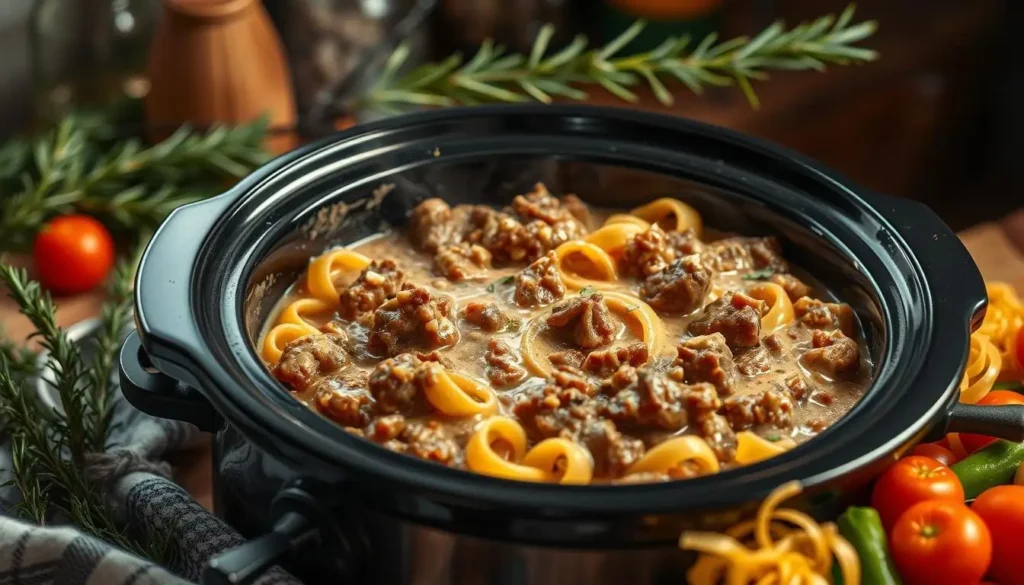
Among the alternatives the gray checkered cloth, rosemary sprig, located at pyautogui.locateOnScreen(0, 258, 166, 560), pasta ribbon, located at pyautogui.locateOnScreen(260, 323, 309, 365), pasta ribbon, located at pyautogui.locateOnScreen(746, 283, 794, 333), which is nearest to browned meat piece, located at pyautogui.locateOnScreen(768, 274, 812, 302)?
pasta ribbon, located at pyautogui.locateOnScreen(746, 283, 794, 333)

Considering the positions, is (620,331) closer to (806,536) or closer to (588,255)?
(588,255)

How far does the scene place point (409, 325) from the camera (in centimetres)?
312

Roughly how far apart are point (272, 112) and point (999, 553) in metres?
3.28

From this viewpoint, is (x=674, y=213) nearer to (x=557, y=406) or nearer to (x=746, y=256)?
(x=746, y=256)

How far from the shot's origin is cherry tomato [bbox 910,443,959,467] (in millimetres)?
2977

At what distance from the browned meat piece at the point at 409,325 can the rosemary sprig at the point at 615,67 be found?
1510 mm

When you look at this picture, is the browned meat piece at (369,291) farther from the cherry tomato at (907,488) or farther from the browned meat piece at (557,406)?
the cherry tomato at (907,488)

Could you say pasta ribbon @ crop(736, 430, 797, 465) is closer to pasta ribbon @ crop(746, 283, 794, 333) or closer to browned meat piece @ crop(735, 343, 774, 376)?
browned meat piece @ crop(735, 343, 774, 376)

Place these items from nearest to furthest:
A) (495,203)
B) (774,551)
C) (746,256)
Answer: (774,551), (746,256), (495,203)

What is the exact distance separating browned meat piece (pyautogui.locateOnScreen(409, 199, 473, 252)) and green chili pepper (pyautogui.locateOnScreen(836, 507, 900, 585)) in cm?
148

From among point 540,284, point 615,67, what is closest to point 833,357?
point 540,284

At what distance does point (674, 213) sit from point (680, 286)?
50cm

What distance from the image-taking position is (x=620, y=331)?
10.6 feet

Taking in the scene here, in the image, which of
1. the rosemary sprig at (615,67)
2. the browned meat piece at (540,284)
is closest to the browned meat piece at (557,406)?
the browned meat piece at (540,284)
